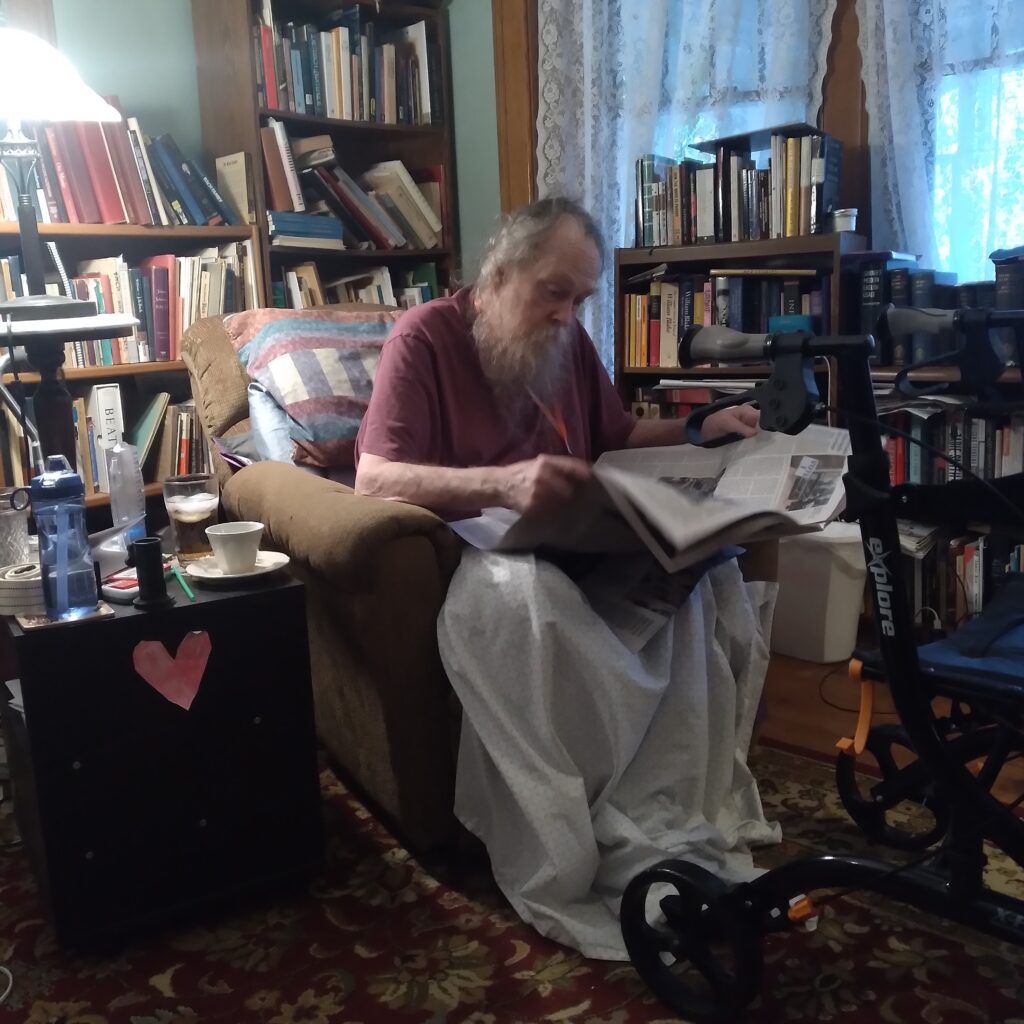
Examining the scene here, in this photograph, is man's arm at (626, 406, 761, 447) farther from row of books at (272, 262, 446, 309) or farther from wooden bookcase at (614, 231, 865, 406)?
row of books at (272, 262, 446, 309)

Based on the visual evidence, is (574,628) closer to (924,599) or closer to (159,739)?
(159,739)

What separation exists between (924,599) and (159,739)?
1678 millimetres

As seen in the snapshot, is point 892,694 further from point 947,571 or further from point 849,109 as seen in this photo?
point 849,109

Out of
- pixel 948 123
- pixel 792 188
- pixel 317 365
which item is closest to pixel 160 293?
pixel 317 365

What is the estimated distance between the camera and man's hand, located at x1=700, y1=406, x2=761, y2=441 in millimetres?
1457

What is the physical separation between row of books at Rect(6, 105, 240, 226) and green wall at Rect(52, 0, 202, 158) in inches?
7.0

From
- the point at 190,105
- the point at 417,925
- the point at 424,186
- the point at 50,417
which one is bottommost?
the point at 417,925

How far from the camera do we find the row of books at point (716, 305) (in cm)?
223

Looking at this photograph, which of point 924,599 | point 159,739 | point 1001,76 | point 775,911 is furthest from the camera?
point 924,599

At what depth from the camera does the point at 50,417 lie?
1556mm

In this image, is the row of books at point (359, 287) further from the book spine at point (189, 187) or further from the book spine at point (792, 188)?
the book spine at point (792, 188)

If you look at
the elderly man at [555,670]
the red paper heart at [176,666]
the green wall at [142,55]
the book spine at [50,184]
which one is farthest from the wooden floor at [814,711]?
the green wall at [142,55]

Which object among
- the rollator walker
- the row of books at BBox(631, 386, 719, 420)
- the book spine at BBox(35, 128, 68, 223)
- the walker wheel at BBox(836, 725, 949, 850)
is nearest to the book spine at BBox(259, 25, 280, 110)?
the book spine at BBox(35, 128, 68, 223)

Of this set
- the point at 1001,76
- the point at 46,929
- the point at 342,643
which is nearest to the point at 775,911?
the point at 342,643
